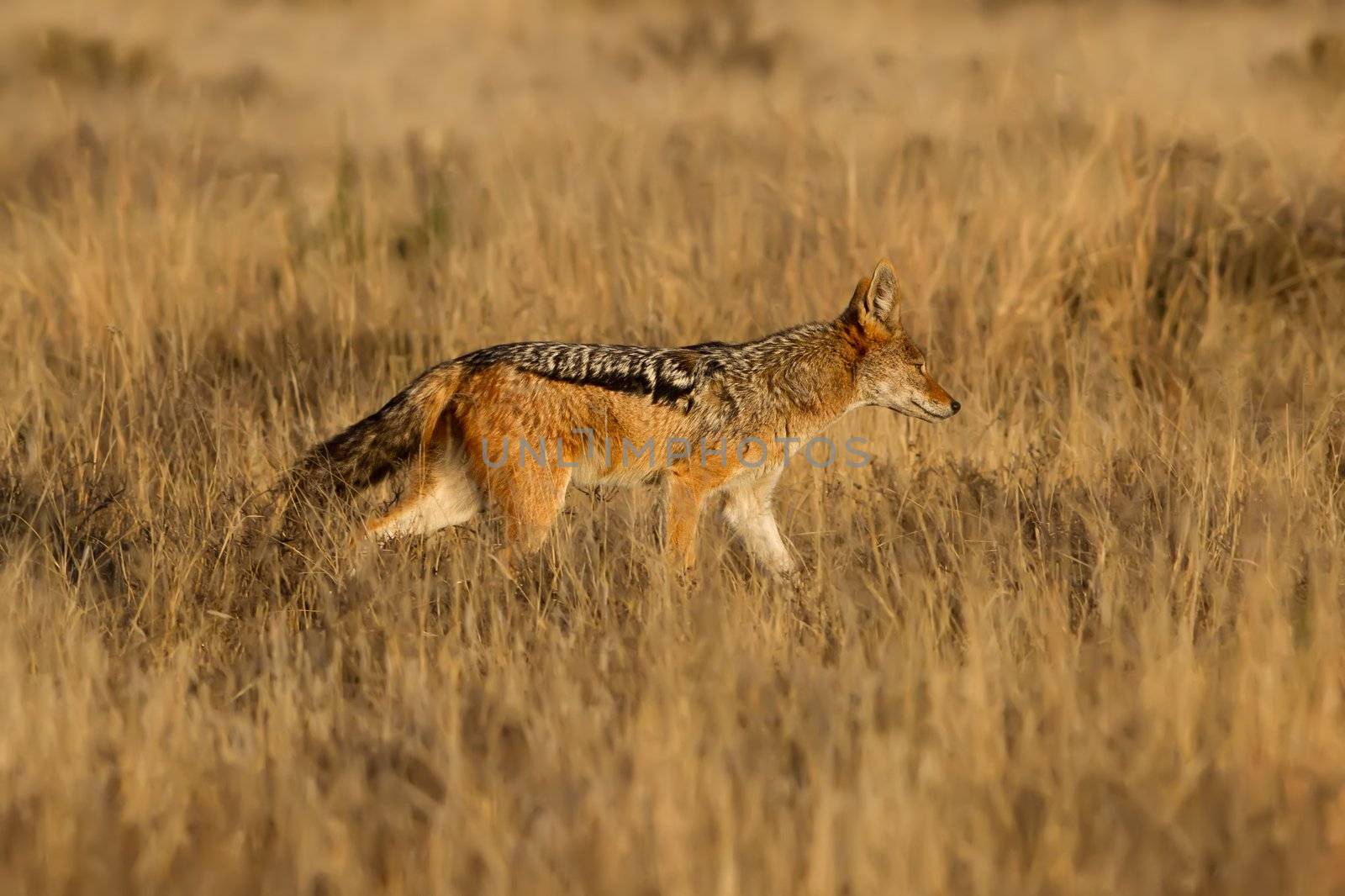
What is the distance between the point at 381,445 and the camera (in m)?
5.91

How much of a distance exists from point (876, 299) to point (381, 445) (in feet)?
7.53

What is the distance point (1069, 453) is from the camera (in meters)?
6.57

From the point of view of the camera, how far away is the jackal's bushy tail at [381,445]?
586 cm

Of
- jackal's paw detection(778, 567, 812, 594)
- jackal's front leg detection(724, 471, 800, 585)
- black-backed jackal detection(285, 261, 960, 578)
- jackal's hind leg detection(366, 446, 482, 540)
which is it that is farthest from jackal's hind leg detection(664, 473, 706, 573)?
jackal's hind leg detection(366, 446, 482, 540)

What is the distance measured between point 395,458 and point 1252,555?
3.04 m

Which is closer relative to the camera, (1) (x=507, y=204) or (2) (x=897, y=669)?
(2) (x=897, y=669)

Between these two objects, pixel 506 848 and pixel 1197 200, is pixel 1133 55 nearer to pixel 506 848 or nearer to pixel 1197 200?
pixel 1197 200

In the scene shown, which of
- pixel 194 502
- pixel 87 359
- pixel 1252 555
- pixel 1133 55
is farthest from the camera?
pixel 1133 55

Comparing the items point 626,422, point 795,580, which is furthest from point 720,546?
point 626,422

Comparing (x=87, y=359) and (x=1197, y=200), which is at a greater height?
(x=1197, y=200)

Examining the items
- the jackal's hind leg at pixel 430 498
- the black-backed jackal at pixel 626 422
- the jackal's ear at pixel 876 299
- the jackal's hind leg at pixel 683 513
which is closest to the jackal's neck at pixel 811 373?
the black-backed jackal at pixel 626 422

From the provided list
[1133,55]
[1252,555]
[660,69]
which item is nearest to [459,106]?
[660,69]

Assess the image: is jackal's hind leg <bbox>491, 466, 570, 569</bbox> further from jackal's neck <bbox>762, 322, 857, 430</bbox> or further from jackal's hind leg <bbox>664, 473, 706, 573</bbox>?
jackal's neck <bbox>762, 322, 857, 430</bbox>

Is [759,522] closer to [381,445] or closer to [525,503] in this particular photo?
[525,503]
